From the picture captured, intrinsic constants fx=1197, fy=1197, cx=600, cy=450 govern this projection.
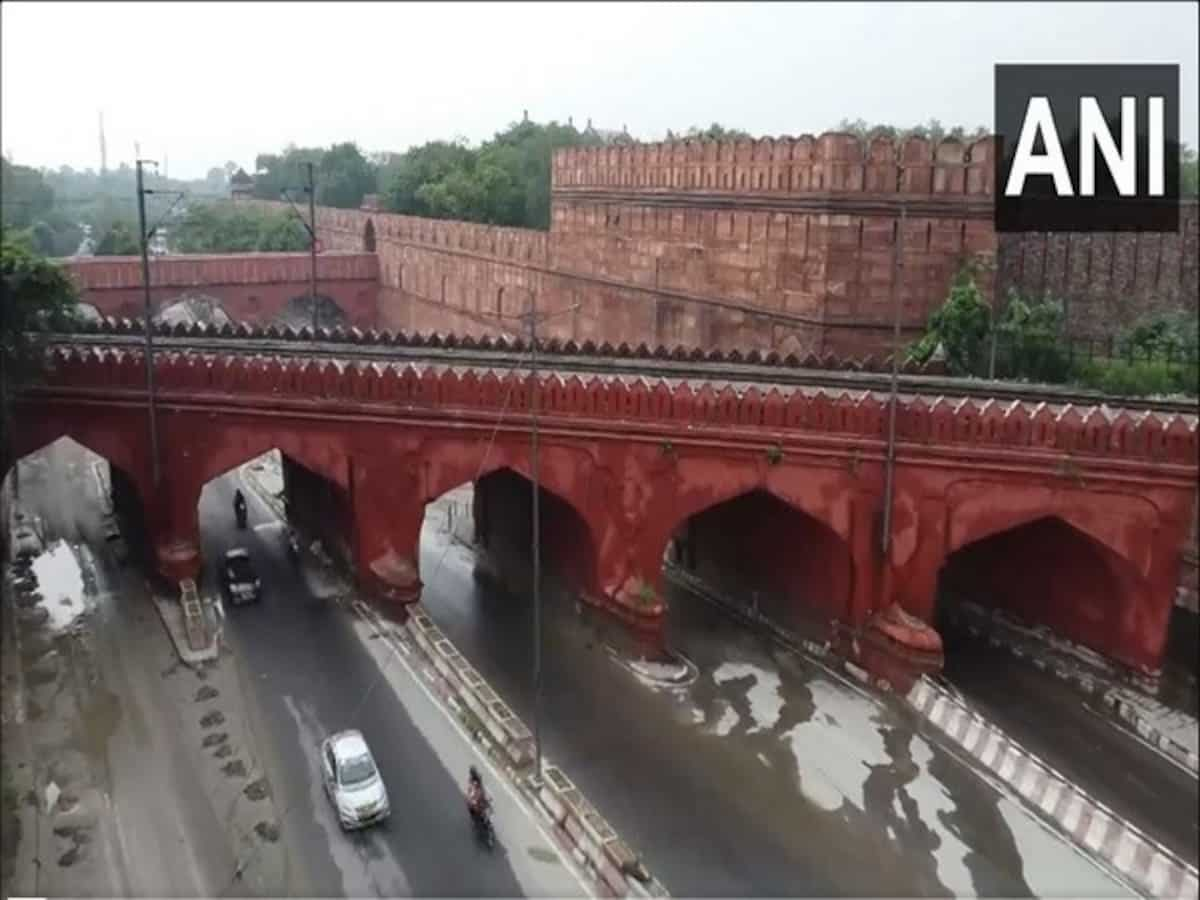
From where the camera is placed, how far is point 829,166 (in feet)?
83.1

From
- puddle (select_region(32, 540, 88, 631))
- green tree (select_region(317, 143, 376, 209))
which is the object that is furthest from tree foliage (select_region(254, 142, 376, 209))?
puddle (select_region(32, 540, 88, 631))

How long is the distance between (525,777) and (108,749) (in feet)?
17.6

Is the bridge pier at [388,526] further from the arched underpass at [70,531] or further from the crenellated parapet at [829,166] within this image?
the crenellated parapet at [829,166]

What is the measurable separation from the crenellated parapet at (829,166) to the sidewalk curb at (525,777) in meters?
13.2

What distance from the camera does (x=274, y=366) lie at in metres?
18.8

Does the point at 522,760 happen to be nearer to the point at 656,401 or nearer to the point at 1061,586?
the point at 656,401

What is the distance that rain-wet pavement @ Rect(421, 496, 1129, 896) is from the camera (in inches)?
535

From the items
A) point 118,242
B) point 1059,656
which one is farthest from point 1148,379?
point 118,242

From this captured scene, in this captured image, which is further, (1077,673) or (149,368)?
(149,368)

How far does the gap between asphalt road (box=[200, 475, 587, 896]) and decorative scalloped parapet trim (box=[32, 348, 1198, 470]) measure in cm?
368

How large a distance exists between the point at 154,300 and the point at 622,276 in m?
17.7

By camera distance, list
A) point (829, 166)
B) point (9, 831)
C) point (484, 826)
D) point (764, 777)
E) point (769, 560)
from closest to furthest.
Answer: point (9, 831) → point (484, 826) → point (764, 777) → point (769, 560) → point (829, 166)

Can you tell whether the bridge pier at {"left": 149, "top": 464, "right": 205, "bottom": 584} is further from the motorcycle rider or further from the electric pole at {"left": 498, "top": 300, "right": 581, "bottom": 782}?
the motorcycle rider

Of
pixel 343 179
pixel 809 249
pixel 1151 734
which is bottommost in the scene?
pixel 1151 734
